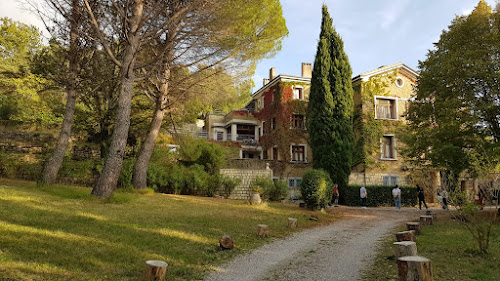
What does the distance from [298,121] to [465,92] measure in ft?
59.0

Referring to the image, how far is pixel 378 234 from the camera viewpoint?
440 inches

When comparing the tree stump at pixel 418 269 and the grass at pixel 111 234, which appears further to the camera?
the grass at pixel 111 234

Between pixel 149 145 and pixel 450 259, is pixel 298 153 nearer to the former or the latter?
pixel 149 145

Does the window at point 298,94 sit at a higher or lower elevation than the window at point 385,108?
higher

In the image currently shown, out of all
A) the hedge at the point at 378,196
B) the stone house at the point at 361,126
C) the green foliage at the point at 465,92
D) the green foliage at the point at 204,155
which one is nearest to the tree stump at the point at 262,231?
the green foliage at the point at 465,92

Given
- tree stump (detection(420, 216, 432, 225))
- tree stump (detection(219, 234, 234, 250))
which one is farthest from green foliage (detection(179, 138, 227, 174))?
tree stump (detection(219, 234, 234, 250))

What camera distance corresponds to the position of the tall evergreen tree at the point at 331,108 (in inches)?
916

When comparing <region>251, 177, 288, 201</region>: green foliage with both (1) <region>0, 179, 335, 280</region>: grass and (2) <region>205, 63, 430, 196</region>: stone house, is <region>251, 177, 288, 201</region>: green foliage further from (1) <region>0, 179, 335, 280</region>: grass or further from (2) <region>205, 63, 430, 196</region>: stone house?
(2) <region>205, 63, 430, 196</region>: stone house

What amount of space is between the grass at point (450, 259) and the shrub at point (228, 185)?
35.3 feet

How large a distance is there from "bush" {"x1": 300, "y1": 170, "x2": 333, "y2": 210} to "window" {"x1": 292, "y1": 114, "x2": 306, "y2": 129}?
46.4 ft

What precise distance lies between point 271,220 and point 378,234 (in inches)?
148

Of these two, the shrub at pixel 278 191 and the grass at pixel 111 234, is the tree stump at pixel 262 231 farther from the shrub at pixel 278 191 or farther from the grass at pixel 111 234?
the shrub at pixel 278 191

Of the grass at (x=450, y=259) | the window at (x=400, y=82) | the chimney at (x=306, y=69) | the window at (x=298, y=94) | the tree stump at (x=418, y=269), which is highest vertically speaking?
the chimney at (x=306, y=69)

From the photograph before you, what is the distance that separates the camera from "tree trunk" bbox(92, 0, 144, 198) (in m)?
13.0
